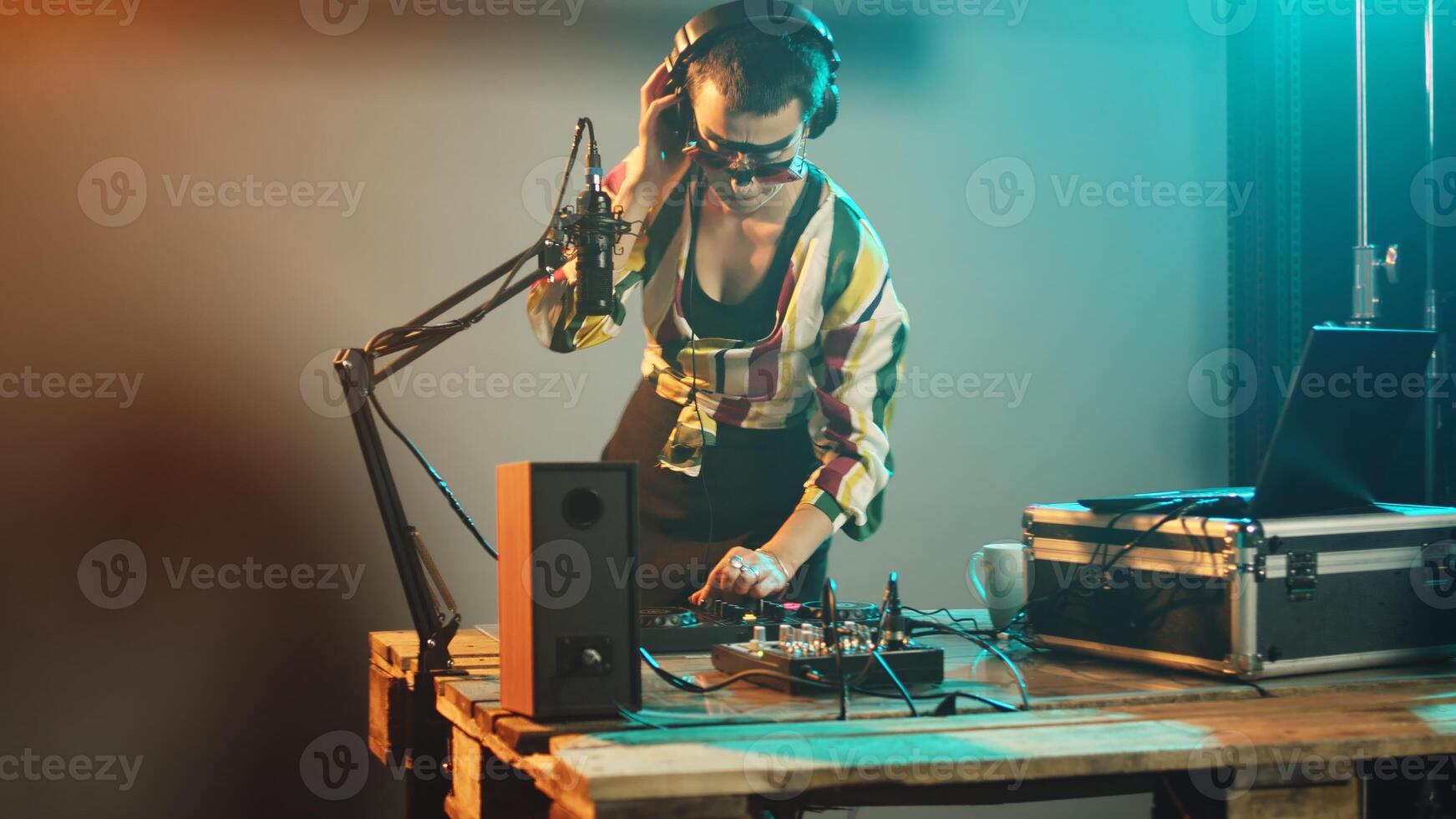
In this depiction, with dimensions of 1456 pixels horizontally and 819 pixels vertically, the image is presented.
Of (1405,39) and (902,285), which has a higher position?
(1405,39)

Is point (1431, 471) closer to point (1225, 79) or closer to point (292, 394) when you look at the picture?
point (1225, 79)

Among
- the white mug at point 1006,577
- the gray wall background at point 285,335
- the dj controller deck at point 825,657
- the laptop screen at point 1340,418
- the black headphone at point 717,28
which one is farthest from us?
the black headphone at point 717,28

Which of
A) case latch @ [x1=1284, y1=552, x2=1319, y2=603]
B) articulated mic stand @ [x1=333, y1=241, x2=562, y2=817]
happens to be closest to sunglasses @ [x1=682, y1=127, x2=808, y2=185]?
articulated mic stand @ [x1=333, y1=241, x2=562, y2=817]

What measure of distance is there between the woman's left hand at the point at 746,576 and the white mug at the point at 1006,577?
554mm

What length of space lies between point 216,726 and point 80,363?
0.83 meters

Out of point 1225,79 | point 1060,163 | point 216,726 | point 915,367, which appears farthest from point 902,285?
point 216,726

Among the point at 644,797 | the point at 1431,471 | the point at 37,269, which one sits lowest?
the point at 644,797

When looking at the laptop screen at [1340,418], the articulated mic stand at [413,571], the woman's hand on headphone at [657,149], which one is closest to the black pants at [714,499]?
the woman's hand on headphone at [657,149]

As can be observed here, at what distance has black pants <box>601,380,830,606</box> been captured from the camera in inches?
113

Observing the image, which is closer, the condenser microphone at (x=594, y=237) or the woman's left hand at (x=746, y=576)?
the condenser microphone at (x=594, y=237)

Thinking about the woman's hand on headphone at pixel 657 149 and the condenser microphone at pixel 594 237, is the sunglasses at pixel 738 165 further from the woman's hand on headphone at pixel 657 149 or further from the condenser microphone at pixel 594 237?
the condenser microphone at pixel 594 237

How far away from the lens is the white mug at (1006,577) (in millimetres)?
2350

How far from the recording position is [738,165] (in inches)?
115

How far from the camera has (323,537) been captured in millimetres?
2816
